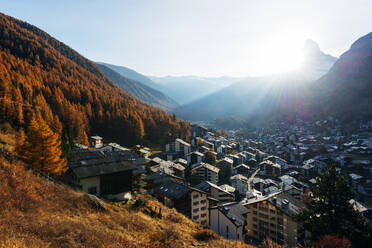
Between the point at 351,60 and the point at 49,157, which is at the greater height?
the point at 351,60

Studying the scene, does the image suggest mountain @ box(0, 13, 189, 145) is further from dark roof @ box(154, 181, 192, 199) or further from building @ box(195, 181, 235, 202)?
building @ box(195, 181, 235, 202)

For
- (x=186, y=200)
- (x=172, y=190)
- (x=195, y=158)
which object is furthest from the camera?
(x=195, y=158)

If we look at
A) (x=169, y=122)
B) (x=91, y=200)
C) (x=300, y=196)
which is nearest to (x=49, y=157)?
(x=91, y=200)

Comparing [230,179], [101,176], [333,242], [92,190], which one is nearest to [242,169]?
[230,179]

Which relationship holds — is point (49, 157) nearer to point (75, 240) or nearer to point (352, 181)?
point (75, 240)

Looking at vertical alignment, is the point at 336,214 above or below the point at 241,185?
above

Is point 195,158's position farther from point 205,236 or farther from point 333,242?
point 205,236
